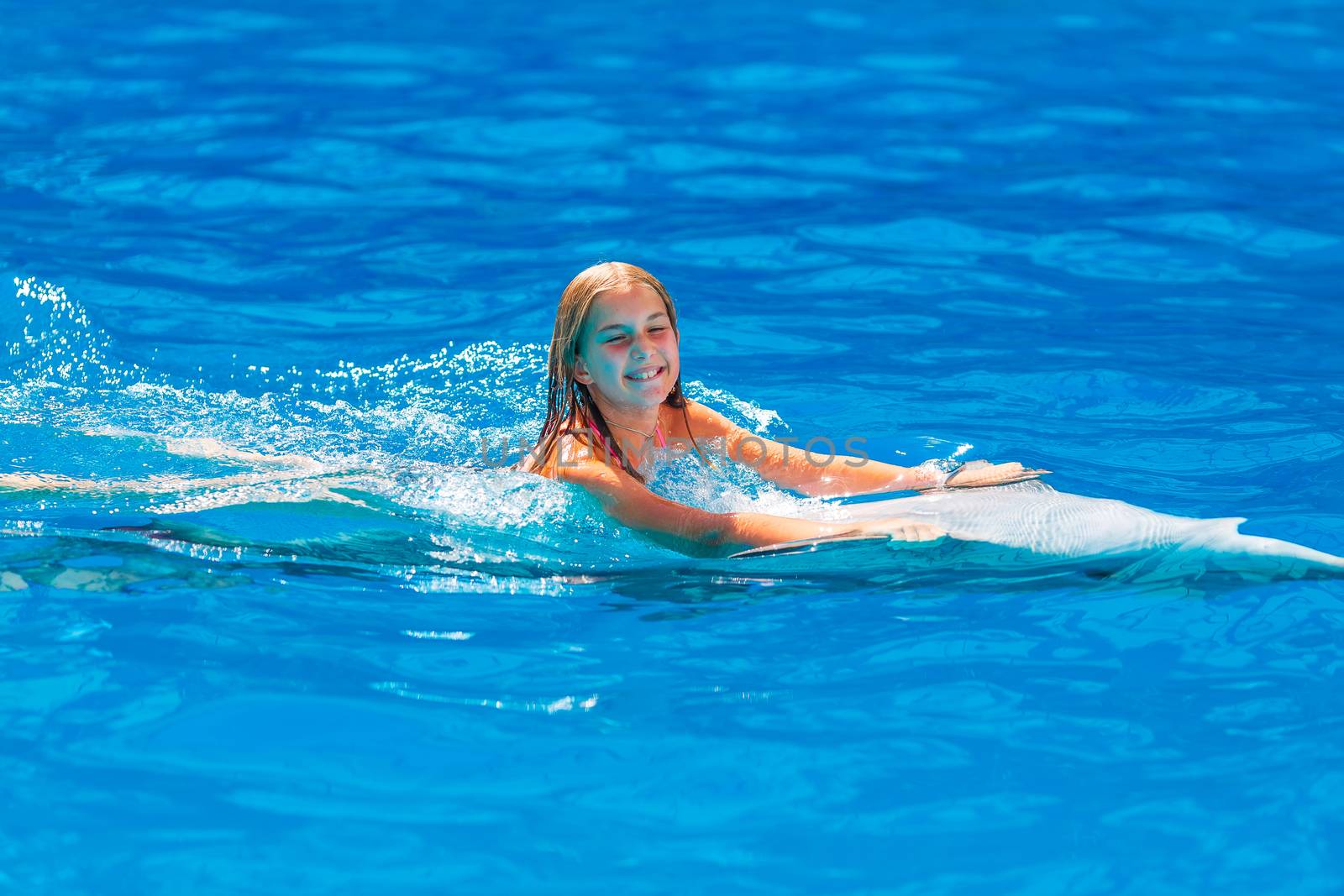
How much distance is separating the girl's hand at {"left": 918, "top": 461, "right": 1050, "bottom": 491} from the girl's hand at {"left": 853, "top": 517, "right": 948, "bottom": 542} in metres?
0.37

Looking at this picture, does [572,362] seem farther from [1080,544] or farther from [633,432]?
[1080,544]

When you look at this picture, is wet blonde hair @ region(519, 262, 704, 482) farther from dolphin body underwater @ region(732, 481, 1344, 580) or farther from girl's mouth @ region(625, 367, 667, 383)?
dolphin body underwater @ region(732, 481, 1344, 580)

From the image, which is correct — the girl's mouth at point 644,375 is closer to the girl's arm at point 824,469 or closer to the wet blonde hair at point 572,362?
the wet blonde hair at point 572,362

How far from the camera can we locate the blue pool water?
288 cm

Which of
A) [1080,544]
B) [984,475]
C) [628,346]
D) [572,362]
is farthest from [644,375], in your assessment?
Answer: [1080,544]

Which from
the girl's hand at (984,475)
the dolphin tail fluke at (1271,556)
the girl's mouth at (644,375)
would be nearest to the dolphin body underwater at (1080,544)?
the dolphin tail fluke at (1271,556)

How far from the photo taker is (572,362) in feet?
13.8

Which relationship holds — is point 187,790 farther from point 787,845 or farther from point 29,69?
point 29,69

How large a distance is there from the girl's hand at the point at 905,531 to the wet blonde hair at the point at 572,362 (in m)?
0.69

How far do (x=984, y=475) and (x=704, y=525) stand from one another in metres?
0.86

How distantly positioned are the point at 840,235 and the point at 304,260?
2353mm

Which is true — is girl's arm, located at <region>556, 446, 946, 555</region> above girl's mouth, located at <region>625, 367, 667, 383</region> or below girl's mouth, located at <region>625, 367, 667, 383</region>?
below

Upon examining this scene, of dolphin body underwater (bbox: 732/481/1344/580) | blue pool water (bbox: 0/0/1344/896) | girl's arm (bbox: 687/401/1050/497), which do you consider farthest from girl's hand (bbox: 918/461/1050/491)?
blue pool water (bbox: 0/0/1344/896)

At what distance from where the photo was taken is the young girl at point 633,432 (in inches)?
156
